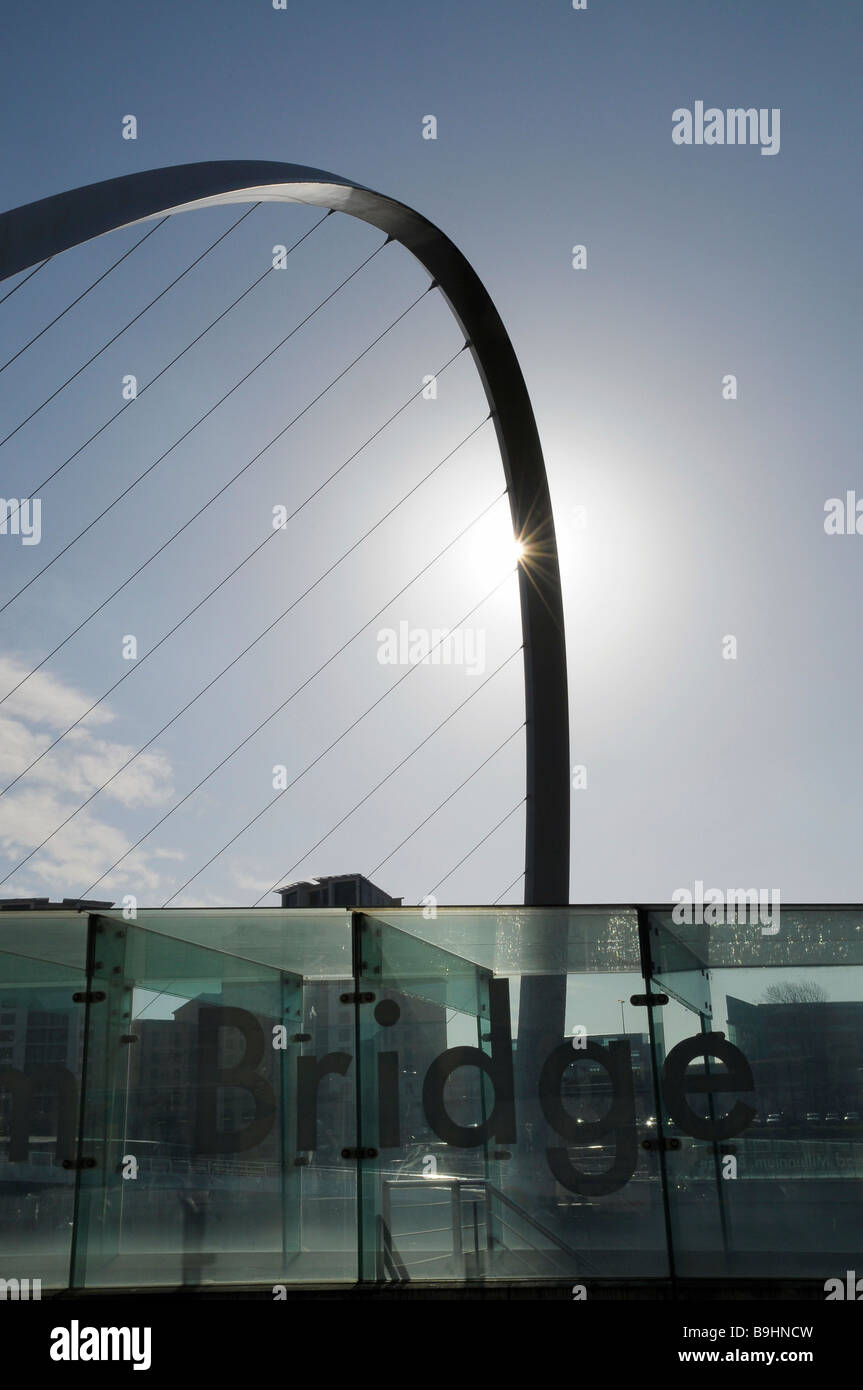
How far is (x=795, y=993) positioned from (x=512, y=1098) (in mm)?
2001

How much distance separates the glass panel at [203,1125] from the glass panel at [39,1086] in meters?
0.12

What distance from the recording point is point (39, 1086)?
7.22m

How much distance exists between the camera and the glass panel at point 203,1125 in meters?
6.94

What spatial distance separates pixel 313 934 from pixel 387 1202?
1.78 m

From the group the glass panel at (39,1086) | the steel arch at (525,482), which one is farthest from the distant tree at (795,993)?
the steel arch at (525,482)

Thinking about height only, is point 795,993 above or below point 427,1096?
above

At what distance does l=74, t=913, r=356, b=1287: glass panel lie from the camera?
6941 mm

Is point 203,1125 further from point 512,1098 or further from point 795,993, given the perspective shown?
point 795,993

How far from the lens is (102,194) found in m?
10.7

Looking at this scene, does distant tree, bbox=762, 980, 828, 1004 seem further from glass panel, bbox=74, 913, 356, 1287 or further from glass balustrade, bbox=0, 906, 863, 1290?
glass panel, bbox=74, 913, 356, 1287

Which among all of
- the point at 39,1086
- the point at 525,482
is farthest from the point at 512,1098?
the point at 525,482

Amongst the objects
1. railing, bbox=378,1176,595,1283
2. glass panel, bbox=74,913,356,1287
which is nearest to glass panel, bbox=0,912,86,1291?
glass panel, bbox=74,913,356,1287

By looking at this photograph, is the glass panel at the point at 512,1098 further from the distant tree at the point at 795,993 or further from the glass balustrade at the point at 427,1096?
the distant tree at the point at 795,993
